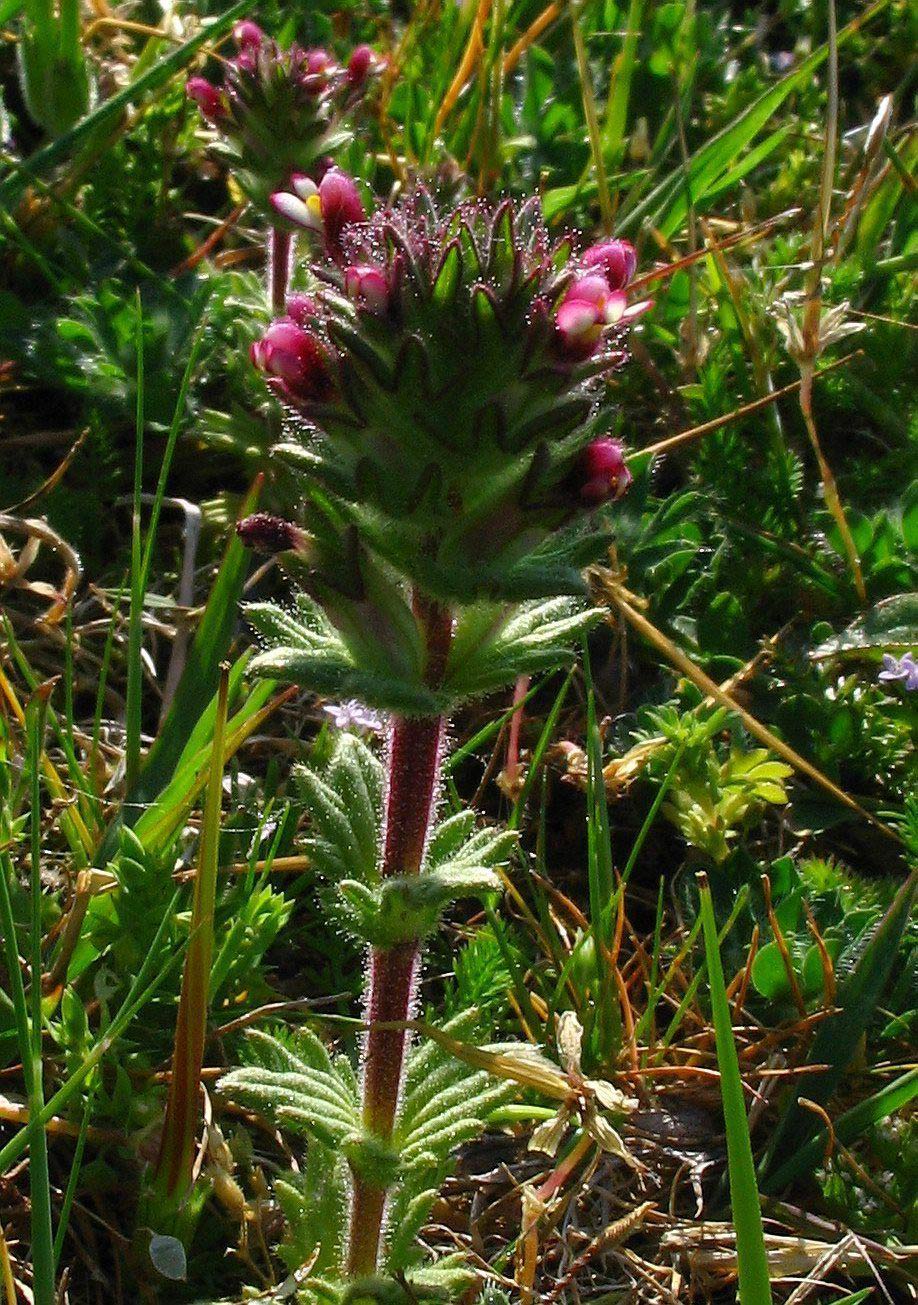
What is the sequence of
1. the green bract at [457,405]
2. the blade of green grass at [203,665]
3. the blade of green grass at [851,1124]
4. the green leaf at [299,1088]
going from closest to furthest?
the green bract at [457,405], the green leaf at [299,1088], the blade of green grass at [851,1124], the blade of green grass at [203,665]

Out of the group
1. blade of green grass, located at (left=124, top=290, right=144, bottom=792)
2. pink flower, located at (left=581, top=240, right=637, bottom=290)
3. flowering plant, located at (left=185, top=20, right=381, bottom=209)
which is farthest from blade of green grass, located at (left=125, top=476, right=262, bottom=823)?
flowering plant, located at (left=185, top=20, right=381, bottom=209)

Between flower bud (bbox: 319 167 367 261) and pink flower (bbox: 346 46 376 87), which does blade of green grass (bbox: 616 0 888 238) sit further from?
flower bud (bbox: 319 167 367 261)

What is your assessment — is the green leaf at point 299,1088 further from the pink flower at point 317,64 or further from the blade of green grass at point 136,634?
the pink flower at point 317,64

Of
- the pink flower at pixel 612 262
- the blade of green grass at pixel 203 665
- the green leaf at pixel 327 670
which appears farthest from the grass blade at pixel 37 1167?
the pink flower at pixel 612 262

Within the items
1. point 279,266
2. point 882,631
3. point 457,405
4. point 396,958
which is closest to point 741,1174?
point 396,958

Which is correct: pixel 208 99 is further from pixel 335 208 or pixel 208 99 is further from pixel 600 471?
pixel 600 471

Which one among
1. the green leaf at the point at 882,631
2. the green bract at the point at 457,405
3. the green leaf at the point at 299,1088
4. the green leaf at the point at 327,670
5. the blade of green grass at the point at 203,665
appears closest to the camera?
the green bract at the point at 457,405


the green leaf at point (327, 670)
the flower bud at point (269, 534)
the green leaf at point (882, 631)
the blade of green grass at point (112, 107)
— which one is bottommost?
the green leaf at point (327, 670)
